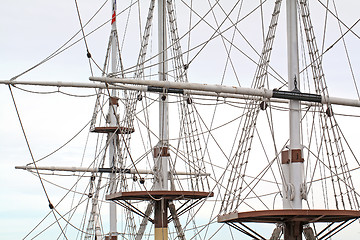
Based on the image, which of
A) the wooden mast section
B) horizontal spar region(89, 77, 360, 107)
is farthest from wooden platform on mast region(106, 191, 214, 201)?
the wooden mast section

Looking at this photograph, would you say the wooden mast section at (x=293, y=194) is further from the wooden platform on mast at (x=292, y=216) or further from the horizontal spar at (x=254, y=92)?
the horizontal spar at (x=254, y=92)

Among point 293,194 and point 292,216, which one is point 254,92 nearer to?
point 293,194

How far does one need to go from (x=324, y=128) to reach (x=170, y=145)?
7459 millimetres

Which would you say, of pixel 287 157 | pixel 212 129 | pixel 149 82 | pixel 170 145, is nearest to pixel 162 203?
pixel 170 145

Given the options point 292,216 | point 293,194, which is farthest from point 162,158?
point 292,216

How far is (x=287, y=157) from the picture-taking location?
22.8 meters

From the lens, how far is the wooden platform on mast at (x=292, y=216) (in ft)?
69.9

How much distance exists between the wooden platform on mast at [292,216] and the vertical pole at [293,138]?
400 millimetres

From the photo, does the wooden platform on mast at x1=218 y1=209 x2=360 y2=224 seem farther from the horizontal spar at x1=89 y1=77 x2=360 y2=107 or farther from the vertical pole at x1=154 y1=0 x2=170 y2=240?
the vertical pole at x1=154 y1=0 x2=170 y2=240

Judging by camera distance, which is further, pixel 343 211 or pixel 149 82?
pixel 149 82

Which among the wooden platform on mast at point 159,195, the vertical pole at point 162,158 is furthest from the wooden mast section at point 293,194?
the vertical pole at point 162,158

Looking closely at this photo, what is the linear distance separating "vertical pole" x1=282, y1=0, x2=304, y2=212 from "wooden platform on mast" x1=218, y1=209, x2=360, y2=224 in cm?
40

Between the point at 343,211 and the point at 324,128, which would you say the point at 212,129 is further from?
the point at 343,211

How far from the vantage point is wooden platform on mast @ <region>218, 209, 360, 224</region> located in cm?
2130
